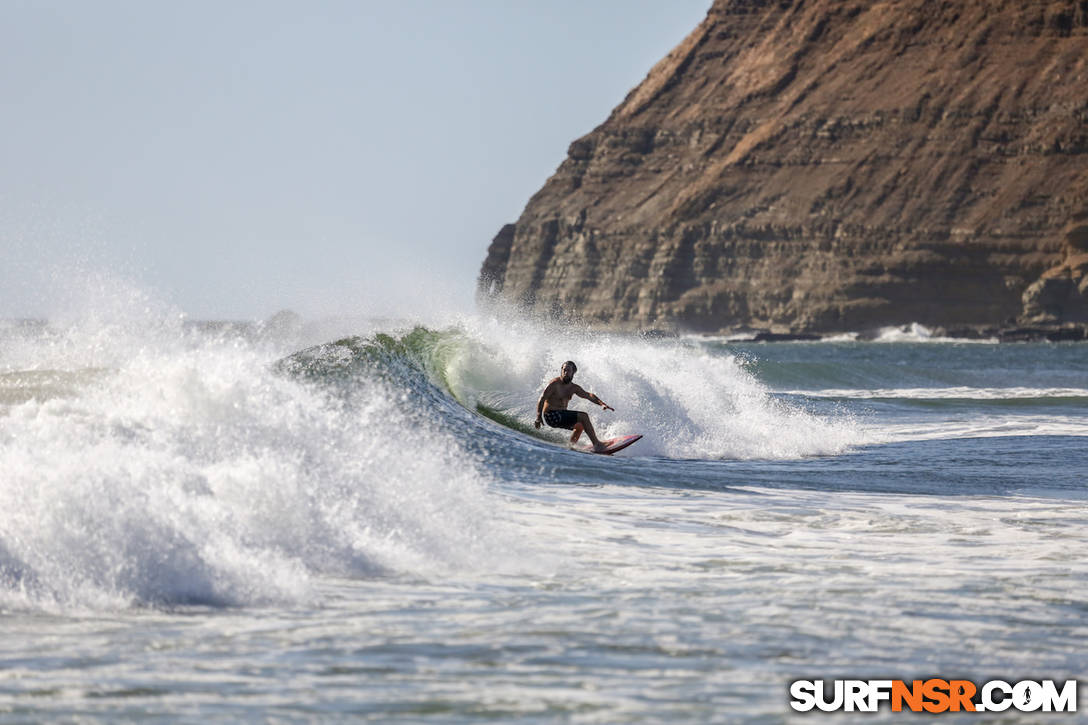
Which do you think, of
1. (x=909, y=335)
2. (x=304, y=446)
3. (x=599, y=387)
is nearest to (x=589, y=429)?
(x=599, y=387)

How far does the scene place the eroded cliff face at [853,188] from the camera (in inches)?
4190

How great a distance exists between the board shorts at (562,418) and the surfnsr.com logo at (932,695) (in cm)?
969

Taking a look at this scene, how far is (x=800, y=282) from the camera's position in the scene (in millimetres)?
113125

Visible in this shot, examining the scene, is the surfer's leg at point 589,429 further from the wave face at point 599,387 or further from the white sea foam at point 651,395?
the wave face at point 599,387

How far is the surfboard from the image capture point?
15018 millimetres

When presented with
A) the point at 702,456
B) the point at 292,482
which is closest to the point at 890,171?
the point at 702,456

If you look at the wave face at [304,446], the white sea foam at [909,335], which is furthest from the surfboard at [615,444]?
the white sea foam at [909,335]

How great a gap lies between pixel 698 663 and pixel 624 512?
4193 mm

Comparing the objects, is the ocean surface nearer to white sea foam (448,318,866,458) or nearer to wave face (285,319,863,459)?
wave face (285,319,863,459)

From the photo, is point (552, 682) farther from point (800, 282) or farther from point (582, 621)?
point (800, 282)

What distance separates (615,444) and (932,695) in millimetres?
9611

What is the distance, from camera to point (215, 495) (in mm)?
7949

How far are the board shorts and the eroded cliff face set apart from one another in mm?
95262

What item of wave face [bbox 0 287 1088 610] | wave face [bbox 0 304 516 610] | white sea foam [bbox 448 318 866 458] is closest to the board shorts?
wave face [bbox 0 287 1088 610]
